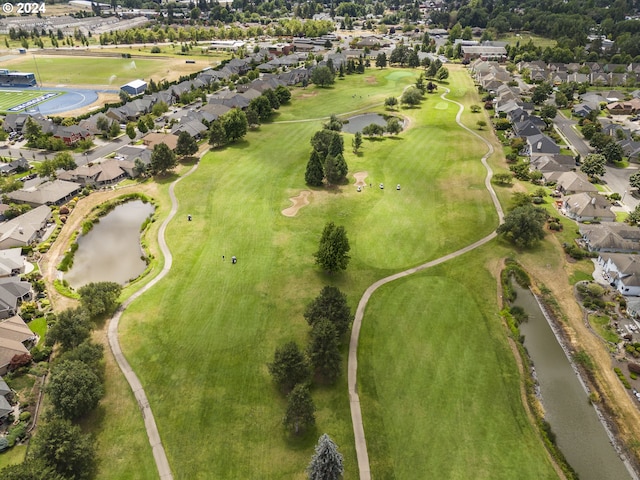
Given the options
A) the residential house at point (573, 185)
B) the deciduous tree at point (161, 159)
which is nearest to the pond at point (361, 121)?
the deciduous tree at point (161, 159)

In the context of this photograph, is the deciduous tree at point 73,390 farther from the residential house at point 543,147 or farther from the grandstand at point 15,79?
the grandstand at point 15,79

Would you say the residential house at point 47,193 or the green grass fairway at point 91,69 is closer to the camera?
the residential house at point 47,193

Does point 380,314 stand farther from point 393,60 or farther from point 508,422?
point 393,60

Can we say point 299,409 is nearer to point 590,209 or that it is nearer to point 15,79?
point 590,209

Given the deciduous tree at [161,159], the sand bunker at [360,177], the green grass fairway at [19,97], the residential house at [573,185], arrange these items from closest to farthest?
the residential house at [573,185] → the deciduous tree at [161,159] → the sand bunker at [360,177] → the green grass fairway at [19,97]

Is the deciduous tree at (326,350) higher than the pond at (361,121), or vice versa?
the pond at (361,121)

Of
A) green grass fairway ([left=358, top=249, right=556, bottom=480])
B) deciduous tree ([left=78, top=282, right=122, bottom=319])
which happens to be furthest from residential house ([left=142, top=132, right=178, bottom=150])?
green grass fairway ([left=358, top=249, right=556, bottom=480])
